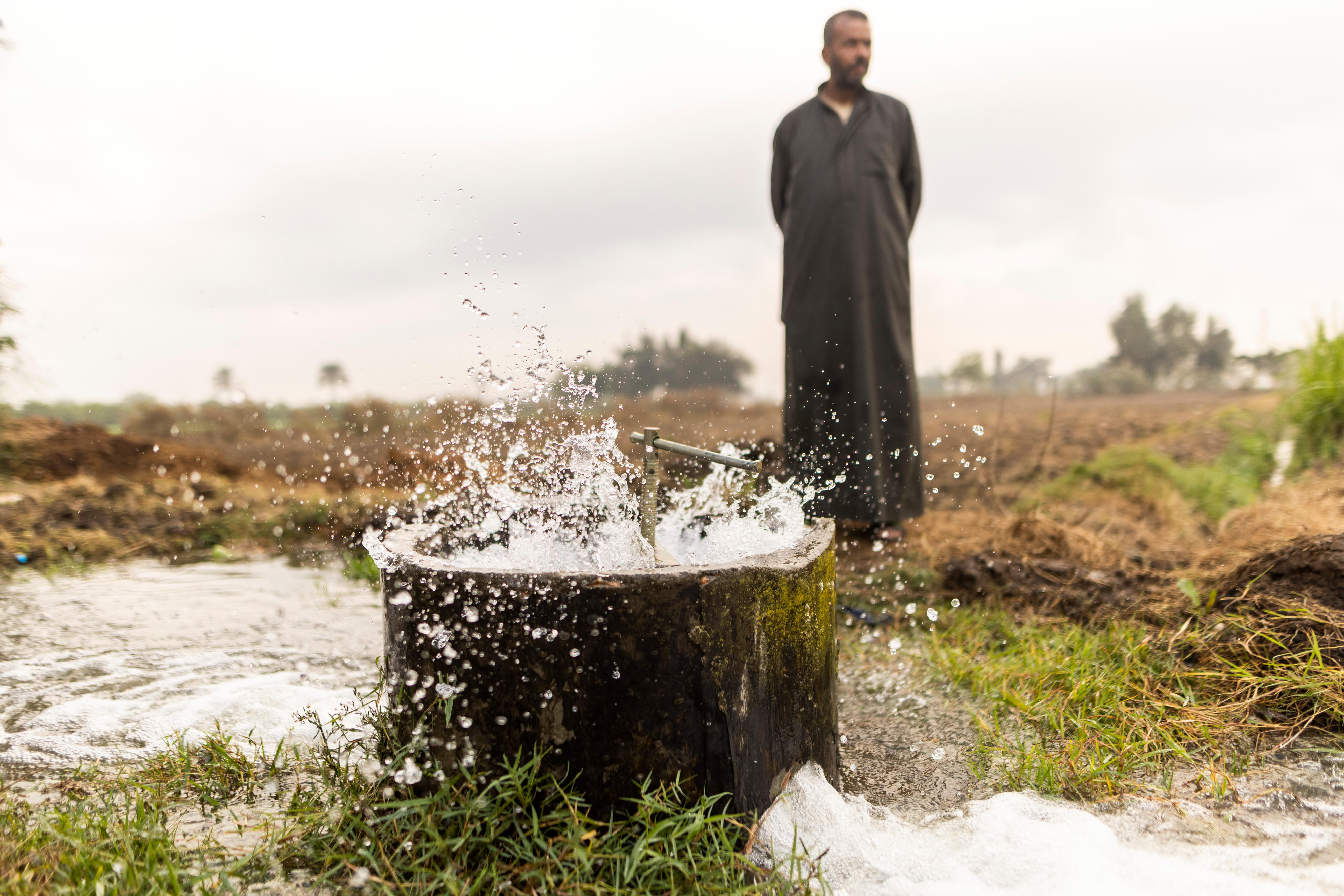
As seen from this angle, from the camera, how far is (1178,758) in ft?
8.63

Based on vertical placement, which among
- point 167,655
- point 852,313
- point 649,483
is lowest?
point 167,655

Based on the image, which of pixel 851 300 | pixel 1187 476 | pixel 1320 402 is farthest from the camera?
pixel 1187 476

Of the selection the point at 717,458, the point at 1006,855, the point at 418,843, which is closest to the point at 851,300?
the point at 717,458

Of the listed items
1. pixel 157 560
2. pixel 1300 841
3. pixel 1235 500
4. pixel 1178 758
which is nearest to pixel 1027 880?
pixel 1300 841

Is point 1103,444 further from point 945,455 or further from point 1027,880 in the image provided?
point 1027,880

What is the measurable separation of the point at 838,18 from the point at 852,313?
5.61 feet

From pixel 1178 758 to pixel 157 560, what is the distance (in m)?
6.29

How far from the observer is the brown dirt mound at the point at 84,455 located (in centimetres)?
786

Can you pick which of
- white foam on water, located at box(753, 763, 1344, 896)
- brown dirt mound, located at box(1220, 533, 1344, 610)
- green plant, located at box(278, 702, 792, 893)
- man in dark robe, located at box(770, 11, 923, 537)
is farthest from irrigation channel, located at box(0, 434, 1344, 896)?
Result: man in dark robe, located at box(770, 11, 923, 537)

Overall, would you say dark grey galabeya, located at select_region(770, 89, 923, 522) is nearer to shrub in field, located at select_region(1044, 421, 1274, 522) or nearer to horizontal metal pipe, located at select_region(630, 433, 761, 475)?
shrub in field, located at select_region(1044, 421, 1274, 522)

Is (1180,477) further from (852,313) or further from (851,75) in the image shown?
(851,75)

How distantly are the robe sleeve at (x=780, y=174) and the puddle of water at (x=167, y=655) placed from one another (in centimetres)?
337

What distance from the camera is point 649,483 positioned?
254 centimetres

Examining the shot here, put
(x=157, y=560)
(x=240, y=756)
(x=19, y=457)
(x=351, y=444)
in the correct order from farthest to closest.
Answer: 1. (x=351, y=444)
2. (x=19, y=457)
3. (x=157, y=560)
4. (x=240, y=756)
